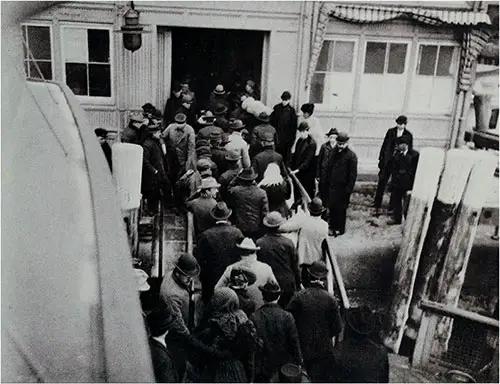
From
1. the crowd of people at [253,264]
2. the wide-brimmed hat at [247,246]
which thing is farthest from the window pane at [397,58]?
the wide-brimmed hat at [247,246]

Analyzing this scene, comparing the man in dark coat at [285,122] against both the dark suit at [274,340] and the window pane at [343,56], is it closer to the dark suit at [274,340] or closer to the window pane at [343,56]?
the window pane at [343,56]

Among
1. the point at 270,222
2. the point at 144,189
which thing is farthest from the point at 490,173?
the point at 144,189

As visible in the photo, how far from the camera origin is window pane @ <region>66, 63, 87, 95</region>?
11141 mm

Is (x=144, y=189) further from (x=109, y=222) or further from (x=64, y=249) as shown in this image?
(x=64, y=249)

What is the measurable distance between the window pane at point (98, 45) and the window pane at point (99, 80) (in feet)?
0.45

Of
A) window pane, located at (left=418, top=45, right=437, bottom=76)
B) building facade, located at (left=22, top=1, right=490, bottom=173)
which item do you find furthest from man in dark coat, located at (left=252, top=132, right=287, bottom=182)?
window pane, located at (left=418, top=45, right=437, bottom=76)

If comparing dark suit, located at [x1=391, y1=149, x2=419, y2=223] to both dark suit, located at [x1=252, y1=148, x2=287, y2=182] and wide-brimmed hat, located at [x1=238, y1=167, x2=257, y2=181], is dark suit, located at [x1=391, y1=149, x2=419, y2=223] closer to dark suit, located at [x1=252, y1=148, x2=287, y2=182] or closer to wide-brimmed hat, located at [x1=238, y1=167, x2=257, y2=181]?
dark suit, located at [x1=252, y1=148, x2=287, y2=182]

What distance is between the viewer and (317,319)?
16.8 ft

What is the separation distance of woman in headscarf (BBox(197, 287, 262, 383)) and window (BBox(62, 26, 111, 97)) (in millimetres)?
7798

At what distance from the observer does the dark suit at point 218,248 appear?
5.85 metres

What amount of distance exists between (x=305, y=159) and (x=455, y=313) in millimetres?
3548

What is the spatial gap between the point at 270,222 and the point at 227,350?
1.76 metres

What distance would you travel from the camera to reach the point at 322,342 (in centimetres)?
520

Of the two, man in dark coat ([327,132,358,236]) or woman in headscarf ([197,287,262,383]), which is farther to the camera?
man in dark coat ([327,132,358,236])
